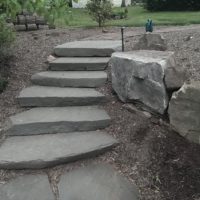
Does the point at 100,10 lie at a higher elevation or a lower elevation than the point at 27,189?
higher

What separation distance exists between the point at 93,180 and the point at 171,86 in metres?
1.37

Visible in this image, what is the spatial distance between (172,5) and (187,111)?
1080 cm

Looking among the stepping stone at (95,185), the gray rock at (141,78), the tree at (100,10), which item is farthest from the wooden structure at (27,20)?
the stepping stone at (95,185)

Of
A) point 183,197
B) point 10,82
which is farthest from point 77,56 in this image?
point 183,197

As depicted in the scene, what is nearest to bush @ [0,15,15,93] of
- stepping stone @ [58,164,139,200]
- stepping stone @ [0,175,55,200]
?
stepping stone @ [0,175,55,200]

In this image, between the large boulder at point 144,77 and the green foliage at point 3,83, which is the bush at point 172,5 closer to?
the large boulder at point 144,77

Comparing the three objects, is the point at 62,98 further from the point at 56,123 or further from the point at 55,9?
the point at 55,9

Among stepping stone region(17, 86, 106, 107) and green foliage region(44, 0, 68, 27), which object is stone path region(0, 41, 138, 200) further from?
green foliage region(44, 0, 68, 27)

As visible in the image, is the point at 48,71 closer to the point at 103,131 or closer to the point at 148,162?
the point at 103,131

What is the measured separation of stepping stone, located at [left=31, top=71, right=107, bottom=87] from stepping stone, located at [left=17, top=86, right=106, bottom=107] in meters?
0.14

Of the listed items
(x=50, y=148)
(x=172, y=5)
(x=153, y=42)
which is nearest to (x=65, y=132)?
(x=50, y=148)

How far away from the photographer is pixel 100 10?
34.6 ft

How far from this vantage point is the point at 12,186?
4621 millimetres

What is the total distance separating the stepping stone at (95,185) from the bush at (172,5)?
428 inches
